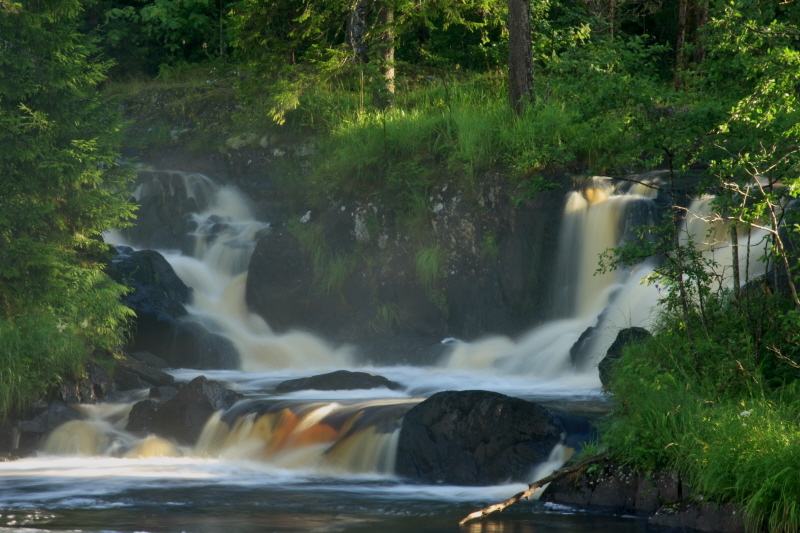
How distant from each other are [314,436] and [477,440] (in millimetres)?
1854

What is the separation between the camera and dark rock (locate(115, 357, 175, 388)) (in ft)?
38.9

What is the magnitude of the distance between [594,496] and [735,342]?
1.68 metres

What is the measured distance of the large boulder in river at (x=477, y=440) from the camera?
8.16 m

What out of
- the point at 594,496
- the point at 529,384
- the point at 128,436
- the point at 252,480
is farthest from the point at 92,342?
the point at 594,496

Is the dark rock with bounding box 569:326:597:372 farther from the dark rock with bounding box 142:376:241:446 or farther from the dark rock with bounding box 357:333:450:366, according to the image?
the dark rock with bounding box 142:376:241:446

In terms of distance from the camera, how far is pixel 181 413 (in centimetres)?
996

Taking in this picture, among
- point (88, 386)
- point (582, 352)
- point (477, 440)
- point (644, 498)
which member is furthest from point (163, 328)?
point (644, 498)

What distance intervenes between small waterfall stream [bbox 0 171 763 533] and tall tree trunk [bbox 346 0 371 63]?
4573mm

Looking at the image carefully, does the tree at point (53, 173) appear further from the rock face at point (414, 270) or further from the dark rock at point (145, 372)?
the rock face at point (414, 270)

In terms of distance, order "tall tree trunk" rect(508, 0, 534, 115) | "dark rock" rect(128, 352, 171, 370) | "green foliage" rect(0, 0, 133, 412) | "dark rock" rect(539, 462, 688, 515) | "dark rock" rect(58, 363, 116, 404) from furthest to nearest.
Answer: "tall tree trunk" rect(508, 0, 534, 115), "dark rock" rect(128, 352, 171, 370), "green foliage" rect(0, 0, 133, 412), "dark rock" rect(58, 363, 116, 404), "dark rock" rect(539, 462, 688, 515)

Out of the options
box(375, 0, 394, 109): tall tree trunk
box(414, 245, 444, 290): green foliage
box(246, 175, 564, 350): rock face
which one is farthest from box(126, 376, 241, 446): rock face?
box(375, 0, 394, 109): tall tree trunk

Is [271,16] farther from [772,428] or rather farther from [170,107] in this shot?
[772,428]

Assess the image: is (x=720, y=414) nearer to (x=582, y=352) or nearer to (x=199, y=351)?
(x=582, y=352)

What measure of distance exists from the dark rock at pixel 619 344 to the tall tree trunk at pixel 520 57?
6.13 metres
